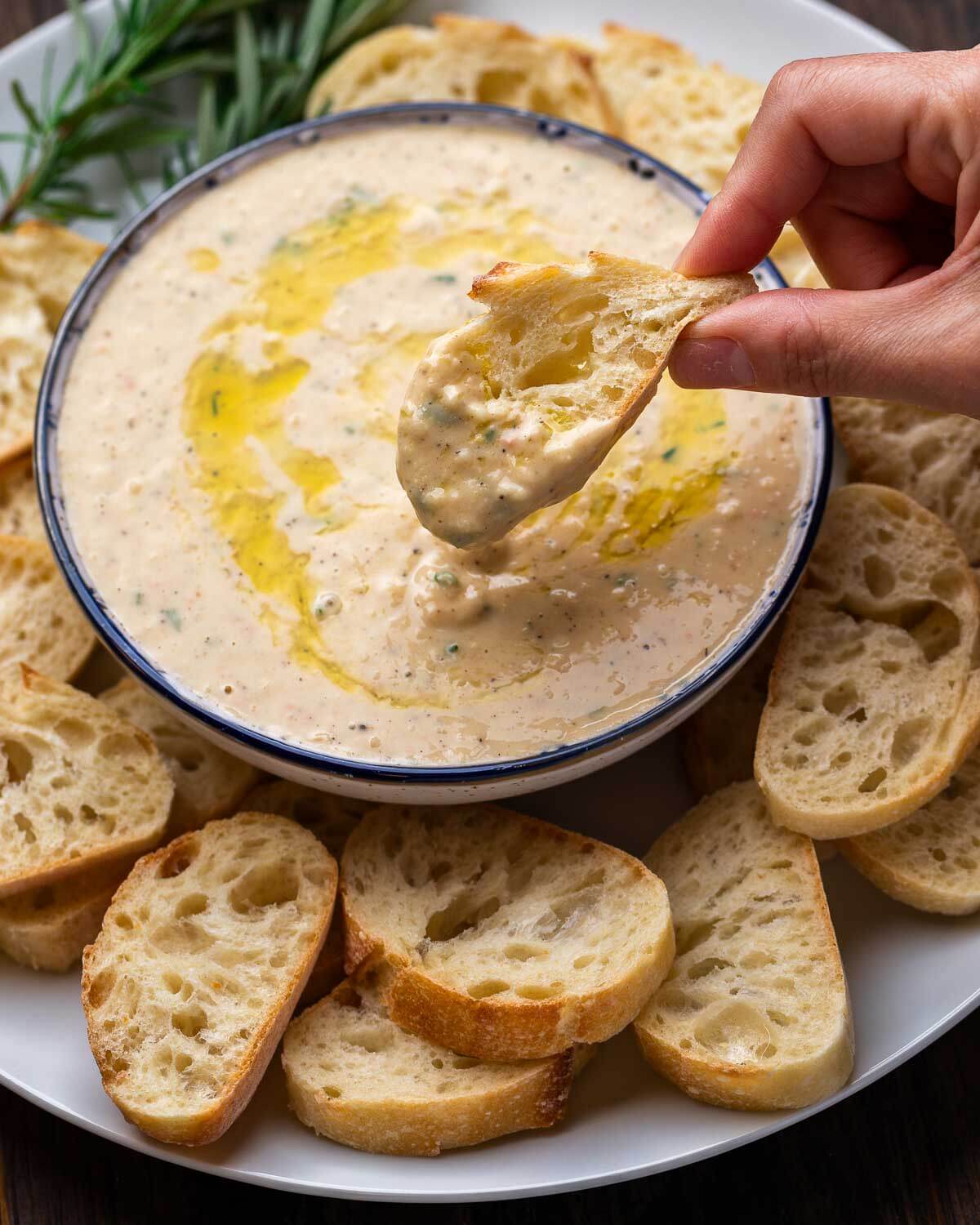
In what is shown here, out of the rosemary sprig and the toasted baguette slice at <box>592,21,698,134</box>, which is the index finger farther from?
the rosemary sprig

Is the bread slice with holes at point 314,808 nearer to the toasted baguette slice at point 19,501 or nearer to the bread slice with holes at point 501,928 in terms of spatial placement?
the bread slice with holes at point 501,928

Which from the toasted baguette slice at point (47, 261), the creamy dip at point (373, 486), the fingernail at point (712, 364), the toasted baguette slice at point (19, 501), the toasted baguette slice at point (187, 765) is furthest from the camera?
the toasted baguette slice at point (47, 261)

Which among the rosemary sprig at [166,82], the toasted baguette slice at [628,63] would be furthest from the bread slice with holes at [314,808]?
the toasted baguette slice at [628,63]

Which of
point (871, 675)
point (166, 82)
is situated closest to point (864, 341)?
point (871, 675)

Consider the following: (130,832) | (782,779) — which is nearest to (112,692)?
(130,832)

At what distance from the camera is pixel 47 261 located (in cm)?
331

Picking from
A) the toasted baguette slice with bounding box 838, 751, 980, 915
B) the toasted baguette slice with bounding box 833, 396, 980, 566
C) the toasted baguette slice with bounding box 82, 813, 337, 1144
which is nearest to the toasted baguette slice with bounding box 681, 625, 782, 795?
the toasted baguette slice with bounding box 838, 751, 980, 915

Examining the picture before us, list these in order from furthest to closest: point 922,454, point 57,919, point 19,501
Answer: point 19,501
point 922,454
point 57,919

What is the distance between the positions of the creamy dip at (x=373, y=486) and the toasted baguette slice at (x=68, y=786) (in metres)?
0.27

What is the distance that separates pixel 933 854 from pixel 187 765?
4.82 feet

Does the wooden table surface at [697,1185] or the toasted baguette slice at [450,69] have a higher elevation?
the toasted baguette slice at [450,69]

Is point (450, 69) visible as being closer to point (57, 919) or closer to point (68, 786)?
point (68, 786)

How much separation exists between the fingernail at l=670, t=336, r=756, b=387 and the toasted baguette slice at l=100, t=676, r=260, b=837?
45.5 inches

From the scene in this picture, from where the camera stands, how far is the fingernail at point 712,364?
226 cm
